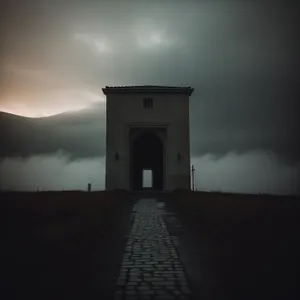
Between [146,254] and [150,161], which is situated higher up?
[150,161]

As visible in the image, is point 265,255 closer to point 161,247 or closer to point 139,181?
point 161,247

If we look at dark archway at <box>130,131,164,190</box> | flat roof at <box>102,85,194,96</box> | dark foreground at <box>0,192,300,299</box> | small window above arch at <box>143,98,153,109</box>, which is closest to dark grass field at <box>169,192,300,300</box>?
dark foreground at <box>0,192,300,299</box>

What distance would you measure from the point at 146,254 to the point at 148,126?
2156 centimetres

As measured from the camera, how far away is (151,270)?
20.3 feet

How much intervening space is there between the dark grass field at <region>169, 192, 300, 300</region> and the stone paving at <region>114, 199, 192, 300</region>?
0.40 m

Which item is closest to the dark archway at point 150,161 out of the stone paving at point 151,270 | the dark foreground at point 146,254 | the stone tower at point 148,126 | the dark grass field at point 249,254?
the stone tower at point 148,126

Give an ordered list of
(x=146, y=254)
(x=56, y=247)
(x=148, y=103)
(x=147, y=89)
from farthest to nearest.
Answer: (x=148, y=103) → (x=147, y=89) → (x=146, y=254) → (x=56, y=247)

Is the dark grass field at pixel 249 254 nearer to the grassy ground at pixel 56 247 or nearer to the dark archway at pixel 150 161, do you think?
the grassy ground at pixel 56 247

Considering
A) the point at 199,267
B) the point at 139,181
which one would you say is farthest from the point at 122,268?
the point at 139,181

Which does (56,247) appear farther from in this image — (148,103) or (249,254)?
(148,103)

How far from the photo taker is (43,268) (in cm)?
569

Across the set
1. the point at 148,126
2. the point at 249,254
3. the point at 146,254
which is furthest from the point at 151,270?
the point at 148,126

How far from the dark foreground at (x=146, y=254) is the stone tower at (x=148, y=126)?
54.5 feet

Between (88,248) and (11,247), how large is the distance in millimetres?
1555
